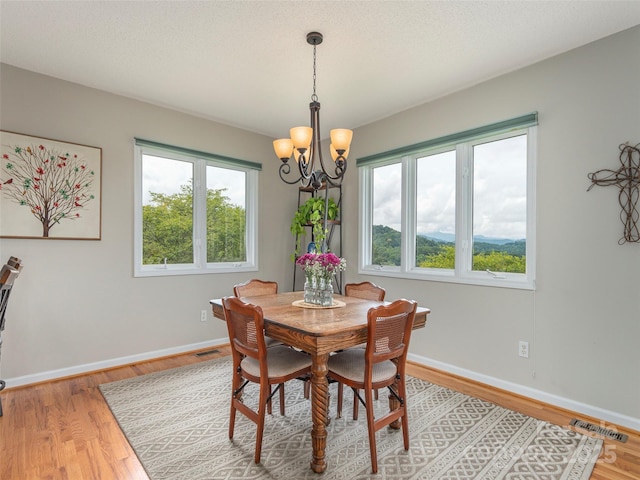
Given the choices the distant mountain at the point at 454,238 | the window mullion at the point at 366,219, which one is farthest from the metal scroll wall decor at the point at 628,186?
the window mullion at the point at 366,219

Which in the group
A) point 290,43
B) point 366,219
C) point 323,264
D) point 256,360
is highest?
point 290,43

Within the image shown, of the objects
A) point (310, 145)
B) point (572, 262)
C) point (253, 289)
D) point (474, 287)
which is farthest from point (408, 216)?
point (253, 289)

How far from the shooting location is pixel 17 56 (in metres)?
2.60

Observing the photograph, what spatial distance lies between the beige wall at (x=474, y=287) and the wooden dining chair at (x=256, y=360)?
1.72 meters

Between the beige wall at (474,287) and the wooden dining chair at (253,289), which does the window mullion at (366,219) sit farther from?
the wooden dining chair at (253,289)

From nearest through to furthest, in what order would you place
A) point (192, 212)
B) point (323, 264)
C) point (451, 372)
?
1. point (323, 264)
2. point (451, 372)
3. point (192, 212)

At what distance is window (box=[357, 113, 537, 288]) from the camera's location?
2781 mm

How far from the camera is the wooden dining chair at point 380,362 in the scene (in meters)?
1.73

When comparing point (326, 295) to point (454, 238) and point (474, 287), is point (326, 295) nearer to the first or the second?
point (474, 287)

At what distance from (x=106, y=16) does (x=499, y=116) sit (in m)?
2.89

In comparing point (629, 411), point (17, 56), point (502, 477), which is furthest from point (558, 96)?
point (17, 56)

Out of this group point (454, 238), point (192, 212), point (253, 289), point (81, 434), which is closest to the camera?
point (81, 434)

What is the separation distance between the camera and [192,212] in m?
3.81

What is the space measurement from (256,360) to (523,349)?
→ 6.73 ft
